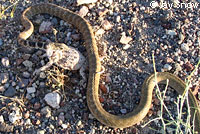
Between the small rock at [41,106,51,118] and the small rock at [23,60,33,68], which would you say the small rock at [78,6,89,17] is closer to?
the small rock at [23,60,33,68]

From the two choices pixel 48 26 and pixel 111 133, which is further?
pixel 48 26

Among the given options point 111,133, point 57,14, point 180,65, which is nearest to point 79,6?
point 57,14

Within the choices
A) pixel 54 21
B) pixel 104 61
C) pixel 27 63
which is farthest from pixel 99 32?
pixel 27 63

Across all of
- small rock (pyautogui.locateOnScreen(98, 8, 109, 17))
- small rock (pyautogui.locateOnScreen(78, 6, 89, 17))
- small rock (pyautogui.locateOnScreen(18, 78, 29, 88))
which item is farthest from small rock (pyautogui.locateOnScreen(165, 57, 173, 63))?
small rock (pyautogui.locateOnScreen(18, 78, 29, 88))

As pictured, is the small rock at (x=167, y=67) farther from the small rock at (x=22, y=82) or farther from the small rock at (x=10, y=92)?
the small rock at (x=10, y=92)

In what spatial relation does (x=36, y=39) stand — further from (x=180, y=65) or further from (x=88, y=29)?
(x=180, y=65)

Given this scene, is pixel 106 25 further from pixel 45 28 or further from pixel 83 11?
pixel 45 28
